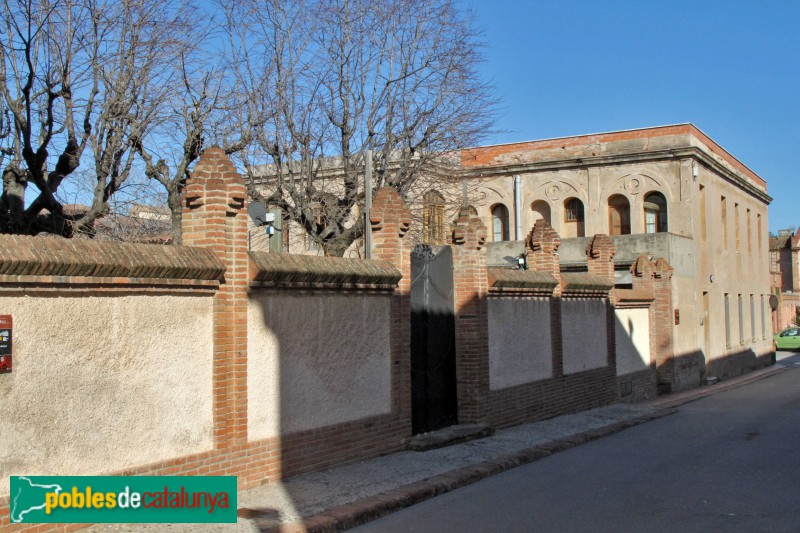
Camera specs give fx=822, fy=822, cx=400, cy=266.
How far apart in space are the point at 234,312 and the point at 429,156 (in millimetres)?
11899

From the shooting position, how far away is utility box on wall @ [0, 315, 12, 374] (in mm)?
6438

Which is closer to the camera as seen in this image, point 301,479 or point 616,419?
point 301,479

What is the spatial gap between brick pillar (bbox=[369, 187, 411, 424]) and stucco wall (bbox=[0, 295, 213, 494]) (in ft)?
11.9

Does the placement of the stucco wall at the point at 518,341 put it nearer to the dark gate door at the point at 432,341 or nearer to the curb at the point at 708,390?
the dark gate door at the point at 432,341

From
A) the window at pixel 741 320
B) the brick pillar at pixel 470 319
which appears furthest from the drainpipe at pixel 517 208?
the brick pillar at pixel 470 319

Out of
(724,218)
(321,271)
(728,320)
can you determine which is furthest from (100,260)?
(728,320)

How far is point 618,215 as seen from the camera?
1219 inches

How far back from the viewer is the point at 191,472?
26.8ft

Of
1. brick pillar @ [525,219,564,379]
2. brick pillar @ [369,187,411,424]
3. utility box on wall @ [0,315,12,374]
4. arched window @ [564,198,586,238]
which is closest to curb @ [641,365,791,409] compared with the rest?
brick pillar @ [525,219,564,379]

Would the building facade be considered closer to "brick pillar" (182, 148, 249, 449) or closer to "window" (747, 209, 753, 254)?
"window" (747, 209, 753, 254)

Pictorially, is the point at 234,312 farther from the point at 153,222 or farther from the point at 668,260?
the point at 668,260

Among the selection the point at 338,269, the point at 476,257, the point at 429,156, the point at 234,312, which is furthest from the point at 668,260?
the point at 234,312

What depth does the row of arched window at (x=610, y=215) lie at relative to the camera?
97.7 feet

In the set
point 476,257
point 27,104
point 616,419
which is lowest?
point 616,419
